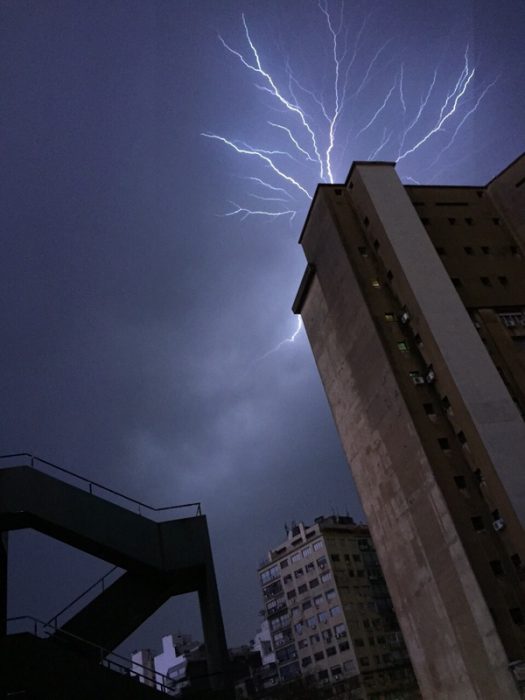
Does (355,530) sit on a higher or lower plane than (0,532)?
higher

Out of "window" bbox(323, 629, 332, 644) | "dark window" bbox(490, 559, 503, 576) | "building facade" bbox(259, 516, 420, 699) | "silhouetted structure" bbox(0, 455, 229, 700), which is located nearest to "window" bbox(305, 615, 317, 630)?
"building facade" bbox(259, 516, 420, 699)

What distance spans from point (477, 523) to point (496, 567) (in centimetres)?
180

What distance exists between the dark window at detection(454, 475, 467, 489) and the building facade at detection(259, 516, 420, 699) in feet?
142

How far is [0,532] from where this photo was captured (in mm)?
13617

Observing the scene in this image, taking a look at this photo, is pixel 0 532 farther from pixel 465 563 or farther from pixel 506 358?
pixel 506 358

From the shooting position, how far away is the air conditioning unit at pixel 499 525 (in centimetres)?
2200

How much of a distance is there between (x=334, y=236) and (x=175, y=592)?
78.0 feet

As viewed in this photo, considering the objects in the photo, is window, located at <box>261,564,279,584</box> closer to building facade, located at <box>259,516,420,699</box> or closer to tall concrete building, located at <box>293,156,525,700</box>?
building facade, located at <box>259,516,420,699</box>

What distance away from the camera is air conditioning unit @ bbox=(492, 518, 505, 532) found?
22000mm

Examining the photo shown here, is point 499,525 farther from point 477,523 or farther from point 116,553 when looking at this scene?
point 116,553

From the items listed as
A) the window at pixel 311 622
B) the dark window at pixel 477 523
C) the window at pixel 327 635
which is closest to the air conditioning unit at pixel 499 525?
the dark window at pixel 477 523

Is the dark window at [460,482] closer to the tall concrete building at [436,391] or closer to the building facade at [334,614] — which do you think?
the tall concrete building at [436,391]

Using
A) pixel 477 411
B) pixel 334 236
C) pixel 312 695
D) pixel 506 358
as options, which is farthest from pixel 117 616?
pixel 312 695

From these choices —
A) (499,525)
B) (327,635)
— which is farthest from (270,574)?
(499,525)
